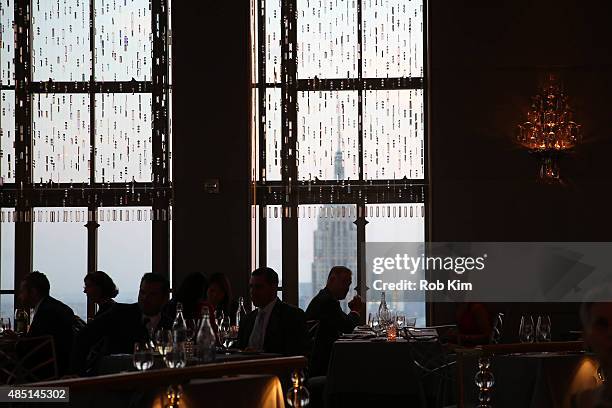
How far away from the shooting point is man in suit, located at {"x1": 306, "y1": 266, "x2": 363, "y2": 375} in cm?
927

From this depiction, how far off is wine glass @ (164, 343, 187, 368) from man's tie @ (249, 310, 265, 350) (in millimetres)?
2963

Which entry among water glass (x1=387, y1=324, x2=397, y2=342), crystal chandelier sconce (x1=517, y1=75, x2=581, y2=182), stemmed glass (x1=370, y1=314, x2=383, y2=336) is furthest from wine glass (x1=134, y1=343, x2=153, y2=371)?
crystal chandelier sconce (x1=517, y1=75, x2=581, y2=182)

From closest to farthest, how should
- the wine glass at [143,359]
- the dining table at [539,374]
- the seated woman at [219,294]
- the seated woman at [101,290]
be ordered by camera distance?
the wine glass at [143,359] < the dining table at [539,374] < the seated woman at [101,290] < the seated woman at [219,294]

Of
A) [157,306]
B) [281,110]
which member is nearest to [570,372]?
[157,306]

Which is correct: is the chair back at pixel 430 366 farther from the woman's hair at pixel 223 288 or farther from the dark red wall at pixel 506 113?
the dark red wall at pixel 506 113

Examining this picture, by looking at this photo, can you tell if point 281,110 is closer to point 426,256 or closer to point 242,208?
point 242,208

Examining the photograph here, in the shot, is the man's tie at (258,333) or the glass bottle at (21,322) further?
the glass bottle at (21,322)

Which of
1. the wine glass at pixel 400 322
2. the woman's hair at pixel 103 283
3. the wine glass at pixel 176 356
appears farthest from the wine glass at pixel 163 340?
the wine glass at pixel 400 322

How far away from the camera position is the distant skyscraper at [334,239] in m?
12.7

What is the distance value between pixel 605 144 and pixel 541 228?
120cm

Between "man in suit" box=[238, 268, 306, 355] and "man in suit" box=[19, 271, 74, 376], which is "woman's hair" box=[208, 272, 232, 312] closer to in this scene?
"man in suit" box=[19, 271, 74, 376]

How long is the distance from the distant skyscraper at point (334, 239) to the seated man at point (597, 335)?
9.78m

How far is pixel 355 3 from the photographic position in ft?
42.2

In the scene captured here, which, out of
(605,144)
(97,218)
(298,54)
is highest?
(298,54)
